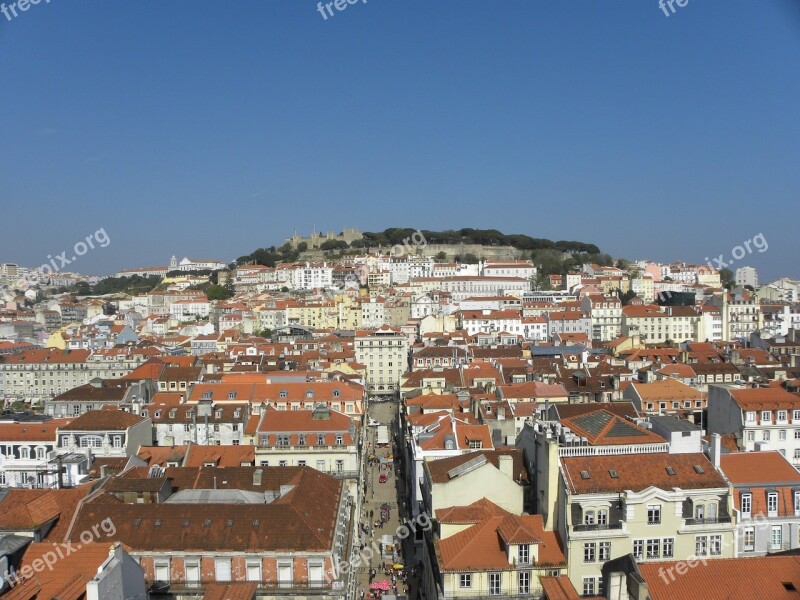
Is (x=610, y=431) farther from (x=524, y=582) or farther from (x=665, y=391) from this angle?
(x=665, y=391)

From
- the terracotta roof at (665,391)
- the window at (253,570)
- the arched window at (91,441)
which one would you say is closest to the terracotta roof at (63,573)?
the window at (253,570)

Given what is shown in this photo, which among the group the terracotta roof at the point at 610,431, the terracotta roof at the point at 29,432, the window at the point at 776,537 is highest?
the terracotta roof at the point at 610,431

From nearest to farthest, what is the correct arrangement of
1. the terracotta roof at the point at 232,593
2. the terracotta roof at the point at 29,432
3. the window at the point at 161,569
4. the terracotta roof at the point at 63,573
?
the terracotta roof at the point at 63,573 → the terracotta roof at the point at 232,593 → the window at the point at 161,569 → the terracotta roof at the point at 29,432

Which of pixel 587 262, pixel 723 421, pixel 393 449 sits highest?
pixel 587 262

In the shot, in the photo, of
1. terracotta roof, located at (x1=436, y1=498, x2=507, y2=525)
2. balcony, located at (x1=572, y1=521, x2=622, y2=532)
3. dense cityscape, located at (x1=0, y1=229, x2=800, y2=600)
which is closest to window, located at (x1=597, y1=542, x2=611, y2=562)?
dense cityscape, located at (x1=0, y1=229, x2=800, y2=600)

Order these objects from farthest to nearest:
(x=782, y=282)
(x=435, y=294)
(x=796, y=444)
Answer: (x=782, y=282) < (x=435, y=294) < (x=796, y=444)

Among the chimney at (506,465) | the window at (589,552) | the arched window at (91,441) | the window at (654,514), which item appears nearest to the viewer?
the window at (589,552)

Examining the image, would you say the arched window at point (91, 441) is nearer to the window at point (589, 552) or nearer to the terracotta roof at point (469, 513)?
the terracotta roof at point (469, 513)

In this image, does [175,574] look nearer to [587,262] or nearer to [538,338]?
[538,338]

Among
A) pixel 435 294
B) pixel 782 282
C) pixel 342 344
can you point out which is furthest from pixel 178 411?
pixel 782 282
